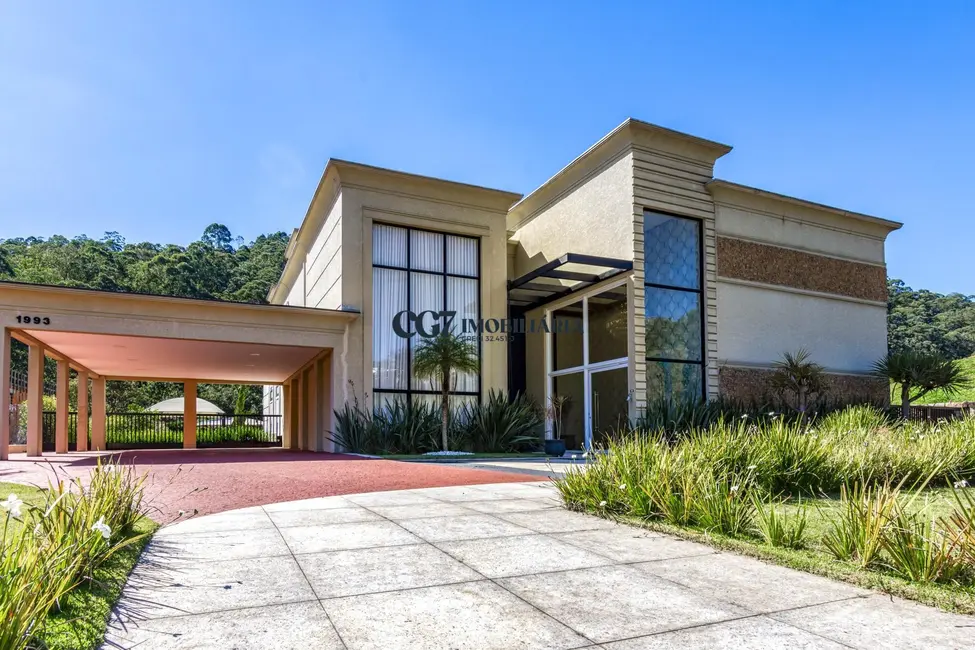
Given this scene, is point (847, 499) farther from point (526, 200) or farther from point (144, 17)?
point (526, 200)

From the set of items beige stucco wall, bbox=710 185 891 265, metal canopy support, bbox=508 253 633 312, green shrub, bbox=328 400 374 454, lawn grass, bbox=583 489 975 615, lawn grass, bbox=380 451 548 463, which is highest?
beige stucco wall, bbox=710 185 891 265

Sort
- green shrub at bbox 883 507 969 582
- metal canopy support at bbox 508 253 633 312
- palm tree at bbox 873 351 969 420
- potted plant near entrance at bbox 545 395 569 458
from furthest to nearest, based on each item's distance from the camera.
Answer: potted plant near entrance at bbox 545 395 569 458 < palm tree at bbox 873 351 969 420 < metal canopy support at bbox 508 253 633 312 < green shrub at bbox 883 507 969 582

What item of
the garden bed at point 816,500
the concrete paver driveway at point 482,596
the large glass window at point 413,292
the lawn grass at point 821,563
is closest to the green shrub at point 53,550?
the concrete paver driveway at point 482,596

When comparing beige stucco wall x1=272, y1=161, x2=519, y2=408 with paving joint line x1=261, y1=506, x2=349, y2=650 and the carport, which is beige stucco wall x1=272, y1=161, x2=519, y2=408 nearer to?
the carport

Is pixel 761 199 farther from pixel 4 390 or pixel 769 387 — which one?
pixel 4 390

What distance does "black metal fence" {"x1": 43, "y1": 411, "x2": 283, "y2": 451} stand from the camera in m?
29.4

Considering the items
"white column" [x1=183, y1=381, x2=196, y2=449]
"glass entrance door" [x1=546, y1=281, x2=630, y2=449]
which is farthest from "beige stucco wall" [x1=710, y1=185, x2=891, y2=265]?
"white column" [x1=183, y1=381, x2=196, y2=449]

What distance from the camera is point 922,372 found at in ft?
57.4

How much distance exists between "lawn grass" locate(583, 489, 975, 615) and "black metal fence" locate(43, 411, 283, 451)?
2863 cm

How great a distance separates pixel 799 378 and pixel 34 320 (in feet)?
56.9

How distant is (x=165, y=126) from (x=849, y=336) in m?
19.3

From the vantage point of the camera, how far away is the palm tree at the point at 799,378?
16547mm

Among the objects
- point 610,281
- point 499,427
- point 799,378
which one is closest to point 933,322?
point 799,378

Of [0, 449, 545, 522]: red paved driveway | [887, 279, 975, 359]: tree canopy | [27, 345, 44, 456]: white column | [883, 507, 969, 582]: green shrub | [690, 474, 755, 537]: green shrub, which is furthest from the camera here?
[887, 279, 975, 359]: tree canopy
